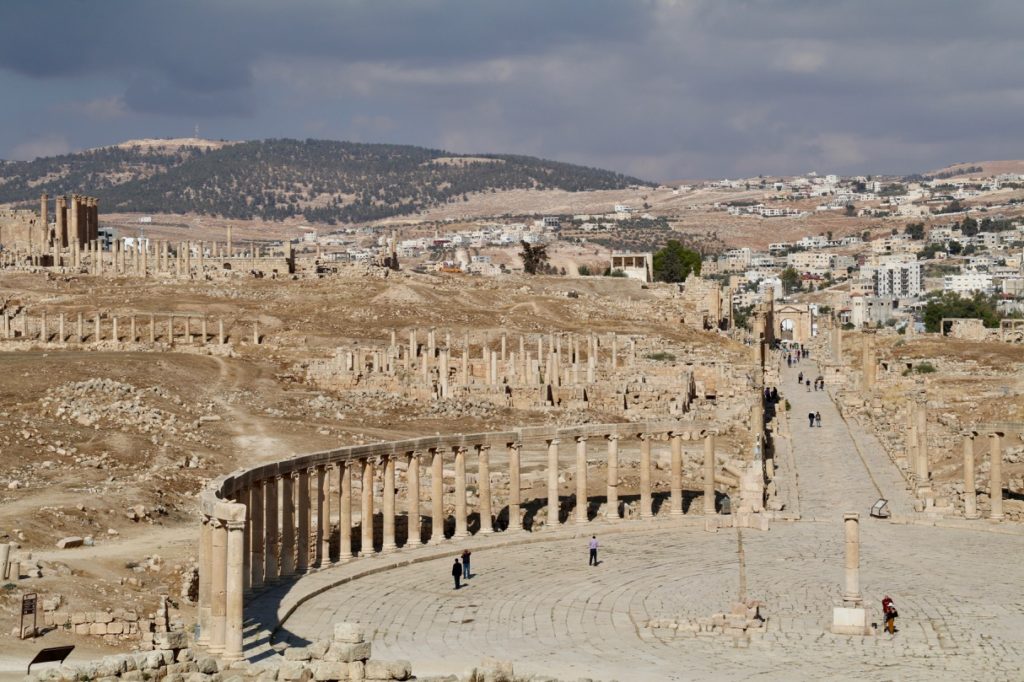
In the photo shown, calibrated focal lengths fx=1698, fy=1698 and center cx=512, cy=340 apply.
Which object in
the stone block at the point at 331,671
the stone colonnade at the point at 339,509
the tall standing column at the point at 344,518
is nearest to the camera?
the stone block at the point at 331,671

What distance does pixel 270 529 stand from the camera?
3747cm

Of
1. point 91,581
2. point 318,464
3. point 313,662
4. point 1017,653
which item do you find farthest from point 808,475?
point 313,662

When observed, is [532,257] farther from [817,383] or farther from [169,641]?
[169,641]

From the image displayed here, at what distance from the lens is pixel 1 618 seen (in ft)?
101

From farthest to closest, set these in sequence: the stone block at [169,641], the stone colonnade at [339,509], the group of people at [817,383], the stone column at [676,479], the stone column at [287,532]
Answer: the group of people at [817,383] → the stone column at [676,479] → the stone column at [287,532] → the stone colonnade at [339,509] → the stone block at [169,641]

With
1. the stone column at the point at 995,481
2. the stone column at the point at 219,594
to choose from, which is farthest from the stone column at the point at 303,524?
the stone column at the point at 995,481

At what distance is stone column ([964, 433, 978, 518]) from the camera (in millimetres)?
47312

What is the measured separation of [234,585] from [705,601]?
11.1m

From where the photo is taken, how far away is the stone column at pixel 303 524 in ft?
129

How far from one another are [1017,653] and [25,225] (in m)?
134

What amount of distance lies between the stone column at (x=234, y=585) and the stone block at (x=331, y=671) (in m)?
4.38

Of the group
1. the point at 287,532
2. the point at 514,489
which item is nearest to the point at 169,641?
the point at 287,532

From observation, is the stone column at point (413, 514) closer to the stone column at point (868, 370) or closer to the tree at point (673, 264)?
the stone column at point (868, 370)

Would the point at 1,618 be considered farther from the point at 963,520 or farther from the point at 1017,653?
the point at 963,520
